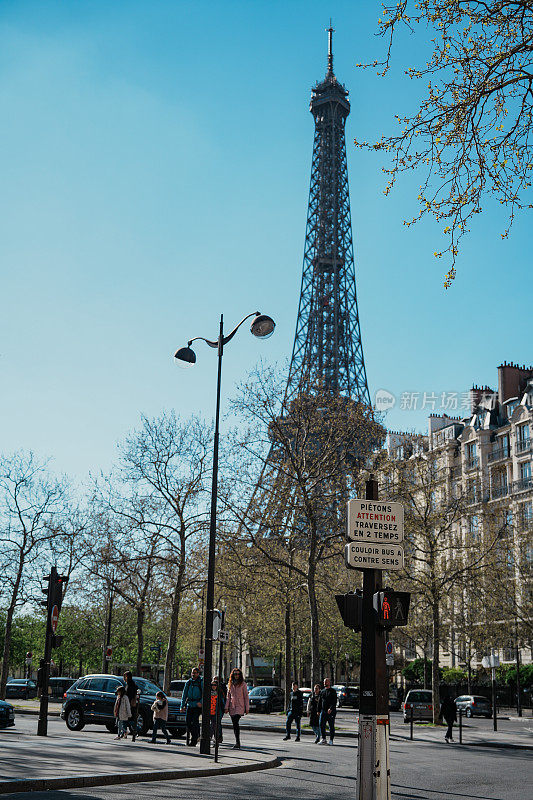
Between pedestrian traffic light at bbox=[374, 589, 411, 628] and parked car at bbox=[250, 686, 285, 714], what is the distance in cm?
3665

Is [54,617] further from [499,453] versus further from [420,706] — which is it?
[499,453]

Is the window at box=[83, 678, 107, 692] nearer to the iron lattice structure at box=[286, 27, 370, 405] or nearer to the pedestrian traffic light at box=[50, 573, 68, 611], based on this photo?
the pedestrian traffic light at box=[50, 573, 68, 611]

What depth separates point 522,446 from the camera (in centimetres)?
6444

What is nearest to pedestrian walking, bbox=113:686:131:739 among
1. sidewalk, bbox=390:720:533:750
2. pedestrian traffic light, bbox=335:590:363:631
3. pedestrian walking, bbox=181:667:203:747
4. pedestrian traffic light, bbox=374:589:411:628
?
pedestrian walking, bbox=181:667:203:747

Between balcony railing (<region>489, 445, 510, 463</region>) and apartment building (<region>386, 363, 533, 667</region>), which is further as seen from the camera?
balcony railing (<region>489, 445, 510, 463</region>)

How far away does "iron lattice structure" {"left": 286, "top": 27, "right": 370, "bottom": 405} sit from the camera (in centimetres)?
9819

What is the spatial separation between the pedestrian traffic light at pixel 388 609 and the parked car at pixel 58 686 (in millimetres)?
37875

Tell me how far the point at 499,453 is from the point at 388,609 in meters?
60.6

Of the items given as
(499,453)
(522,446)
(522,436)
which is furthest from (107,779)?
(499,453)

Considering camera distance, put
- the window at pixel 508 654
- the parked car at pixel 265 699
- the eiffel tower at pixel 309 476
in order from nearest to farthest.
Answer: the eiffel tower at pixel 309 476 → the parked car at pixel 265 699 → the window at pixel 508 654

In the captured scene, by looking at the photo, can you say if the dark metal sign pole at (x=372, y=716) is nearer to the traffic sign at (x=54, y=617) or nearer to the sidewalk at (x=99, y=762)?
the sidewalk at (x=99, y=762)

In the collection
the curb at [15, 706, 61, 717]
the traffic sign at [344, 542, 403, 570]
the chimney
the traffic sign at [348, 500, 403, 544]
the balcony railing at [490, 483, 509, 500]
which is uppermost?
the chimney

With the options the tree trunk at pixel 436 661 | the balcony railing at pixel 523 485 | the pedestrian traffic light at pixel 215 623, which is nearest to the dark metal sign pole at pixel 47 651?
the pedestrian traffic light at pixel 215 623

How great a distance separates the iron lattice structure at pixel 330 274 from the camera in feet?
322
